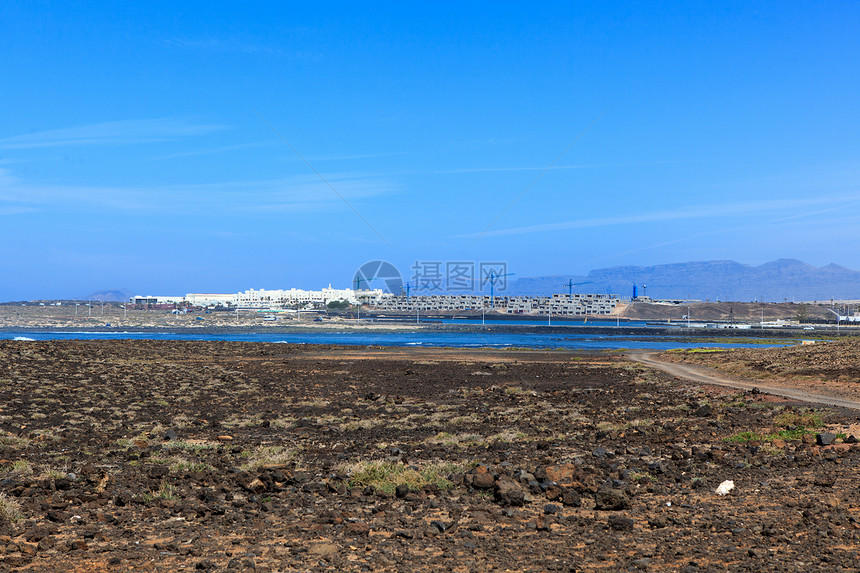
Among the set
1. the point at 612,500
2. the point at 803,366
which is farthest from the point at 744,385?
the point at 612,500

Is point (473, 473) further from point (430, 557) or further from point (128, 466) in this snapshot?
point (128, 466)

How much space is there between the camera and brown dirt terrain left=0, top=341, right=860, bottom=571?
6570 mm

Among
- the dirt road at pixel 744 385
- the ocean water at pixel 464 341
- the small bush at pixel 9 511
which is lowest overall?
the ocean water at pixel 464 341

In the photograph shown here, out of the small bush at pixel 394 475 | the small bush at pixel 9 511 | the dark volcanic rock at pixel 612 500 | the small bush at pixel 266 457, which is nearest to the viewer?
the small bush at pixel 9 511

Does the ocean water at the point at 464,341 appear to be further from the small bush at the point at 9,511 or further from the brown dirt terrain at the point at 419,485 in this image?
the small bush at the point at 9,511

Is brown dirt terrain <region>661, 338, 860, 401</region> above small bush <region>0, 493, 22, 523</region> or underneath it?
underneath

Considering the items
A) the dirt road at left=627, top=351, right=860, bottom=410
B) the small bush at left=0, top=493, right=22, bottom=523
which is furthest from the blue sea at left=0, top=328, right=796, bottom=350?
the small bush at left=0, top=493, right=22, bottom=523

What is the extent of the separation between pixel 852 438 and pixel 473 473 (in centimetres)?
736

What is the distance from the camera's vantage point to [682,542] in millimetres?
6867

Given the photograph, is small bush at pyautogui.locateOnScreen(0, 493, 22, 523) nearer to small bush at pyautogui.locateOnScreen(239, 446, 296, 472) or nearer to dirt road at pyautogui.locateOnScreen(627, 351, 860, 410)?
small bush at pyautogui.locateOnScreen(239, 446, 296, 472)

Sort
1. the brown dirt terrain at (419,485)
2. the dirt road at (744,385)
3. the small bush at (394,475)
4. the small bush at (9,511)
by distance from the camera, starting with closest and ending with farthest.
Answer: the brown dirt terrain at (419,485), the small bush at (9,511), the small bush at (394,475), the dirt road at (744,385)

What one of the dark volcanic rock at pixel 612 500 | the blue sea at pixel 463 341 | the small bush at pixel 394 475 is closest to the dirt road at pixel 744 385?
the dark volcanic rock at pixel 612 500

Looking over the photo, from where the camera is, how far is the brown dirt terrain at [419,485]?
657cm

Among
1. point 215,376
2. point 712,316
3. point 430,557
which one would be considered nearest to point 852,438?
point 430,557
